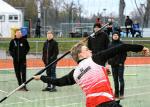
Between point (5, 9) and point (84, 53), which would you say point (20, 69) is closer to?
point (84, 53)

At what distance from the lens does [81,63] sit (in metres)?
5.22

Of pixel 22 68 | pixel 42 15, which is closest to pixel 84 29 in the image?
pixel 42 15

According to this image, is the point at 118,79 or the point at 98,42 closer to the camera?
the point at 98,42

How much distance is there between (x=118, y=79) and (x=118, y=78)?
0.03m

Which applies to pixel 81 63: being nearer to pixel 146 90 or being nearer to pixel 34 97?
pixel 34 97

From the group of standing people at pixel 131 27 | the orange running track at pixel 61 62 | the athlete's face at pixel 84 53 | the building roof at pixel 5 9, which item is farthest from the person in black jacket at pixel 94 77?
the building roof at pixel 5 9

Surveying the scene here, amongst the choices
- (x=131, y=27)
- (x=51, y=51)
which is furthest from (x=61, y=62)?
(x=131, y=27)

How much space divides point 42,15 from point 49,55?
1006 inches

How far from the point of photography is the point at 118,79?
11117 millimetres

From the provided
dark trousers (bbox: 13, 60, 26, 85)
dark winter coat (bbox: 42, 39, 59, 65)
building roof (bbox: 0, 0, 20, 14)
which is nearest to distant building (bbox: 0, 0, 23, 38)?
building roof (bbox: 0, 0, 20, 14)

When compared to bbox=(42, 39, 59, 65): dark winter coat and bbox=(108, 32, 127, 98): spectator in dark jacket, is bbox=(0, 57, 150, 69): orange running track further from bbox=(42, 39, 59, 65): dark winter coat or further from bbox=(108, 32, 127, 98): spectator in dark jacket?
bbox=(108, 32, 127, 98): spectator in dark jacket

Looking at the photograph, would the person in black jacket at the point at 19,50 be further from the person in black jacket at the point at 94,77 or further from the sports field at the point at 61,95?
the person in black jacket at the point at 94,77

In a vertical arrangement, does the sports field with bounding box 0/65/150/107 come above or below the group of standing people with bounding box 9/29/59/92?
below

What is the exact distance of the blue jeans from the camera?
432 inches
